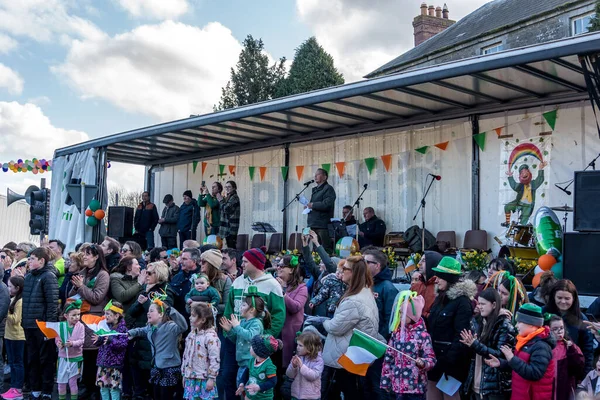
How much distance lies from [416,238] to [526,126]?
9.14ft

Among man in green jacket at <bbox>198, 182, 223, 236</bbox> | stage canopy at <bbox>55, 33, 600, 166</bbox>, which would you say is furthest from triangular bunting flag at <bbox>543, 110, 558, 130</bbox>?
man in green jacket at <bbox>198, 182, 223, 236</bbox>

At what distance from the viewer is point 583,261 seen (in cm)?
795

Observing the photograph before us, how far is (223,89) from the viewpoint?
38.4 metres

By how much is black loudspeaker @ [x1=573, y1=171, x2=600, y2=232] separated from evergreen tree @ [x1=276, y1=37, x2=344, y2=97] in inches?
1065

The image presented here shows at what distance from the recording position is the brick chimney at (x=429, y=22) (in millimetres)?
30250

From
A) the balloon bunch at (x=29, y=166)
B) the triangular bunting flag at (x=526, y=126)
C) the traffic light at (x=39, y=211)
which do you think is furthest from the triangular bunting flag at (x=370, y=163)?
the balloon bunch at (x=29, y=166)

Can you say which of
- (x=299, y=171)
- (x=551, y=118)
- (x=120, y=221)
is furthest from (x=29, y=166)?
(x=551, y=118)

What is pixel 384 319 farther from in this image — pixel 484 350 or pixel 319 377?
pixel 484 350

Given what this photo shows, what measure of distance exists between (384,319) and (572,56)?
4.72 meters

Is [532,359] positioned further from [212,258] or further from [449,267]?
[212,258]

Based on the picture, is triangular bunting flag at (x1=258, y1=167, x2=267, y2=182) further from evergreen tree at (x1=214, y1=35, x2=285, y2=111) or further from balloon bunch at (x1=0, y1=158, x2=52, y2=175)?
evergreen tree at (x1=214, y1=35, x2=285, y2=111)

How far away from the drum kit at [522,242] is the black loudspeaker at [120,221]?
9172 mm

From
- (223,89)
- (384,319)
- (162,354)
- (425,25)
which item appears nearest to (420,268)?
(384,319)

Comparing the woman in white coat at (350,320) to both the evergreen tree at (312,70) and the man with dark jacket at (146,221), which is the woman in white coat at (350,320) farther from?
the evergreen tree at (312,70)
